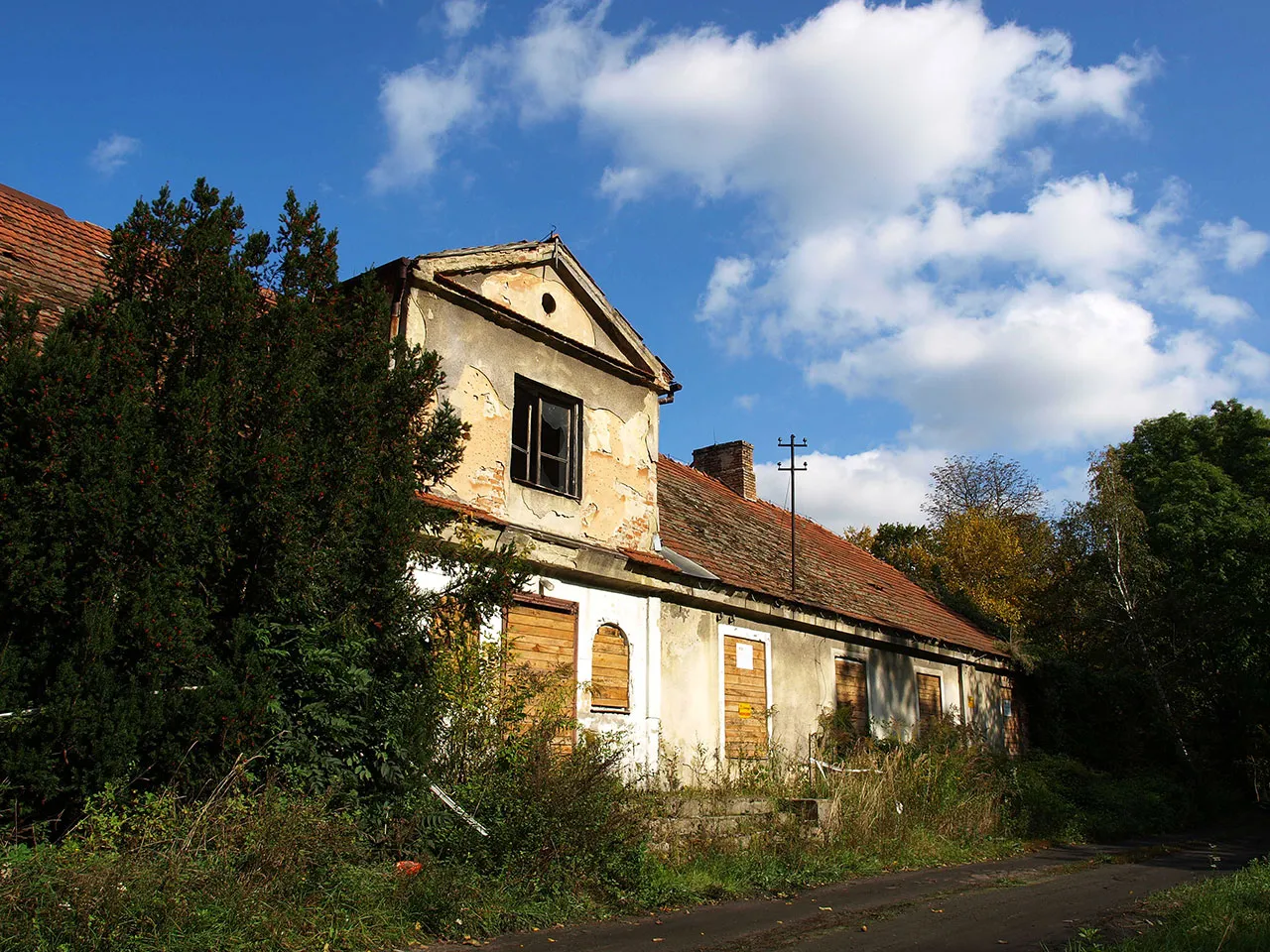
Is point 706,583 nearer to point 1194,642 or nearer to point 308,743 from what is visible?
point 308,743

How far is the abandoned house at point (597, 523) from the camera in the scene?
10.7m

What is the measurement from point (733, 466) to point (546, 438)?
993 cm

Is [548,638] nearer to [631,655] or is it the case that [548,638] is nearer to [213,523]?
[631,655]

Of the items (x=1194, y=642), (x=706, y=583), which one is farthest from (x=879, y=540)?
(x=706, y=583)

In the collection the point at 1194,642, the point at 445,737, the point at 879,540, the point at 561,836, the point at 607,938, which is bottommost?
the point at 607,938

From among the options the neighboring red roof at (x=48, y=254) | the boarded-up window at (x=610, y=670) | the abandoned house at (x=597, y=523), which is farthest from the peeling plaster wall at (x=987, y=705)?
the neighboring red roof at (x=48, y=254)

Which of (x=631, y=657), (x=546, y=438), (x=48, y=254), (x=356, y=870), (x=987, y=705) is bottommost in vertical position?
(x=356, y=870)

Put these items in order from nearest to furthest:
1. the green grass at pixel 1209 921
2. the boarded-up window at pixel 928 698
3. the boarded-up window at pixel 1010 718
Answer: the green grass at pixel 1209 921 < the boarded-up window at pixel 928 698 < the boarded-up window at pixel 1010 718

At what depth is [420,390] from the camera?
8023 mm

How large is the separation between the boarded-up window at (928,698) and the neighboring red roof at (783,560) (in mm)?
833

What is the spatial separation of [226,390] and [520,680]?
4.23m

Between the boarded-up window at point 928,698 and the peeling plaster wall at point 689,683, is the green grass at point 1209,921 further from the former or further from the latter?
the boarded-up window at point 928,698

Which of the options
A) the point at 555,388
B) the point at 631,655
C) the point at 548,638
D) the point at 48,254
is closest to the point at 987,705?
the point at 631,655

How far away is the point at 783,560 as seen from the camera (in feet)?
55.4
